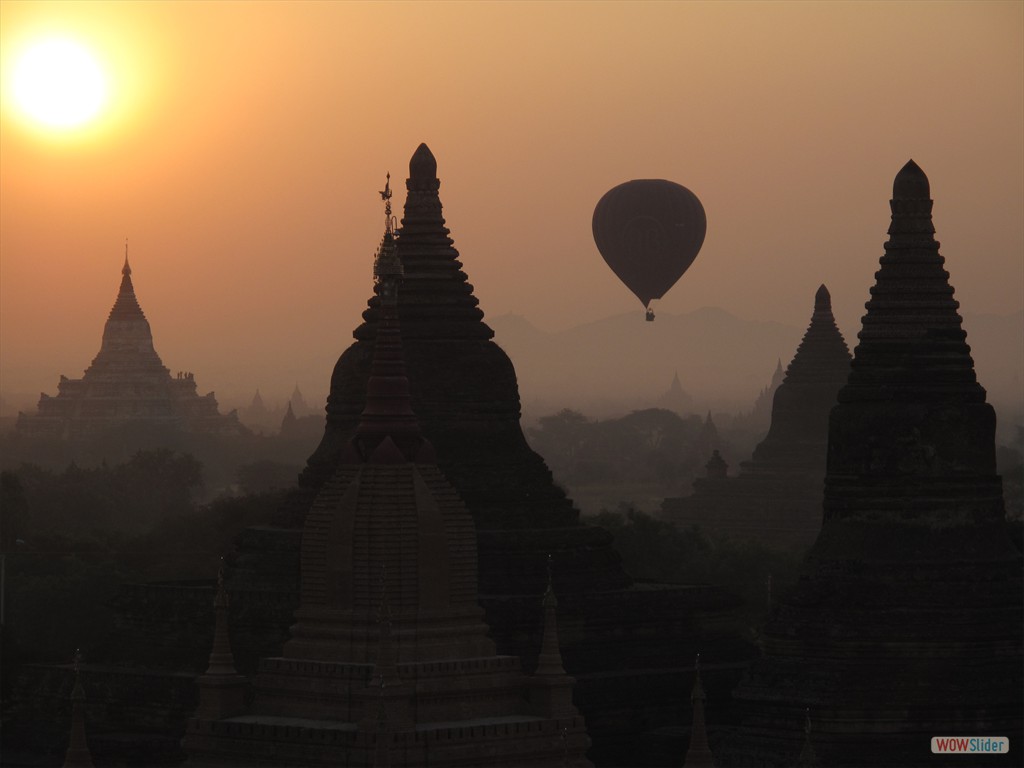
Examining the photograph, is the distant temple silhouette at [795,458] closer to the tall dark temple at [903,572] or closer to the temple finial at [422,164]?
the temple finial at [422,164]

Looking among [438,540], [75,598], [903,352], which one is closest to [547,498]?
[903,352]

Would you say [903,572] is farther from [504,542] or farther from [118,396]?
[118,396]

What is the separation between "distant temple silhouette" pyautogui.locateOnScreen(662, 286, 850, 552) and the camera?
313ft

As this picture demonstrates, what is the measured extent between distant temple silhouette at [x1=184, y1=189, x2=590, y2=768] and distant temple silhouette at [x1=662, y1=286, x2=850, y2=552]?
1819 inches

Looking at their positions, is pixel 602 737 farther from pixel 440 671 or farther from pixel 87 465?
pixel 87 465

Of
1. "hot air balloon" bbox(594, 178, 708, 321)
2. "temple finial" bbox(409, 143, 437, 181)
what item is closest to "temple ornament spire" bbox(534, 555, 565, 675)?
"temple finial" bbox(409, 143, 437, 181)

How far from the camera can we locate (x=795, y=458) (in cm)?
9662

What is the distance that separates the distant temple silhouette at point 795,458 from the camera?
9538 centimetres

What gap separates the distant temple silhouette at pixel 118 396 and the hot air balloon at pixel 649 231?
272 feet

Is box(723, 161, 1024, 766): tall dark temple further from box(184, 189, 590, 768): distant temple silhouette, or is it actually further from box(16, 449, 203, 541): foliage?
box(16, 449, 203, 541): foliage

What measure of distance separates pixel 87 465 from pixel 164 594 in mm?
100899

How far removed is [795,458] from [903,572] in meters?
44.6

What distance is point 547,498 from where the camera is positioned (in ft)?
188

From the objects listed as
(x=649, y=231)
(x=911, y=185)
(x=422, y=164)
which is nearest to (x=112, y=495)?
(x=649, y=231)
